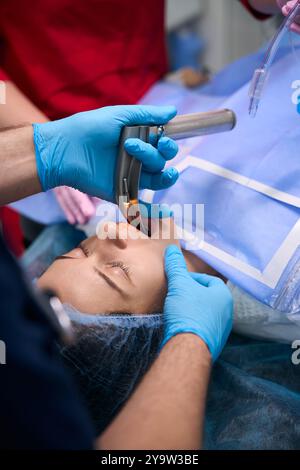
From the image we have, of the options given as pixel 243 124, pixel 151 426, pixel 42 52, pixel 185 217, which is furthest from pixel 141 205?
pixel 42 52

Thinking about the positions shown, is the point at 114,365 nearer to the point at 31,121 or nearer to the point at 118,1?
the point at 31,121

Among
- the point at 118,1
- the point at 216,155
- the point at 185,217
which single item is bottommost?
the point at 185,217

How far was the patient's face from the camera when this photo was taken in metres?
1.06

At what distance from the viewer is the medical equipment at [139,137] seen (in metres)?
1.03

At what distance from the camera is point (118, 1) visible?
1.55m

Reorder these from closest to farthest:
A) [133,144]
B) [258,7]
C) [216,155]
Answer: [133,144]
[216,155]
[258,7]

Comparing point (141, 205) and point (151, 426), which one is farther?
point (141, 205)

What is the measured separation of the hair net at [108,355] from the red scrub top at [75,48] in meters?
0.89

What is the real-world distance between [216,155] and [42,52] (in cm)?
71

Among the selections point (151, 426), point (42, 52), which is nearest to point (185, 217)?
point (151, 426)

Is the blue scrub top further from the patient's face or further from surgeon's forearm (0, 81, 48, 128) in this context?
surgeon's forearm (0, 81, 48, 128)

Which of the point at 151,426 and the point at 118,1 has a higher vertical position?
the point at 118,1

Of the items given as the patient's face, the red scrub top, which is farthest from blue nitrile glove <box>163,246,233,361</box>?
the red scrub top
